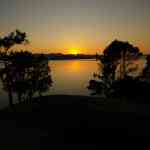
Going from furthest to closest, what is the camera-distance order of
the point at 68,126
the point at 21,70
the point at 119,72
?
the point at 119,72, the point at 21,70, the point at 68,126

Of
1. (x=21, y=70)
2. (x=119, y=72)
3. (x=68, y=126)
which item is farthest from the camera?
(x=119, y=72)

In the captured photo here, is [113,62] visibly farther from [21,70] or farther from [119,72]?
[21,70]

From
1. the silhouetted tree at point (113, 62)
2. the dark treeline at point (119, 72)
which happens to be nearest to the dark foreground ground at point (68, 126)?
the dark treeline at point (119, 72)

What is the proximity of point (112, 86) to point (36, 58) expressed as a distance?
13.4m

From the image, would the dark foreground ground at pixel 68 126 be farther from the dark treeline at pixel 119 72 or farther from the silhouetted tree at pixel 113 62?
the silhouetted tree at pixel 113 62

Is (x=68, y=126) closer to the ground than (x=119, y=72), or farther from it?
closer to the ground

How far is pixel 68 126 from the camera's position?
1877 cm

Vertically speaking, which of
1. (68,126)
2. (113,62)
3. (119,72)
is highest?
(113,62)

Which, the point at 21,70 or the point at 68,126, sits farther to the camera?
the point at 21,70

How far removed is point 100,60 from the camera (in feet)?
152

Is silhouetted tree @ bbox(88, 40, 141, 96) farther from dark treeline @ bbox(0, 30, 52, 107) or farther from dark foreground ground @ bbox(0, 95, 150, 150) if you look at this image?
dark foreground ground @ bbox(0, 95, 150, 150)

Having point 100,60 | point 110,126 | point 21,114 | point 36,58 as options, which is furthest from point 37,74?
point 110,126

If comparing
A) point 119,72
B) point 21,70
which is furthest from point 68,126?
point 119,72

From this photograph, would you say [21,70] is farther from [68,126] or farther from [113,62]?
[68,126]
